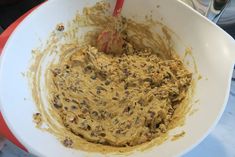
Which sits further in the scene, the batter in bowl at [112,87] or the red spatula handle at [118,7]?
the red spatula handle at [118,7]

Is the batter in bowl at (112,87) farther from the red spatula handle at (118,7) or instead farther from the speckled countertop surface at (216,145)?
the speckled countertop surface at (216,145)

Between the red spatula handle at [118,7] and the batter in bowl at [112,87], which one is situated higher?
the red spatula handle at [118,7]

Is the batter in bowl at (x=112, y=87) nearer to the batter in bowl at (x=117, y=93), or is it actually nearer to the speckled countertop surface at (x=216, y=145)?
the batter in bowl at (x=117, y=93)

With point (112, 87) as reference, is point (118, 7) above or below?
above

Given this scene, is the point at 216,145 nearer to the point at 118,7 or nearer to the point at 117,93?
the point at 117,93

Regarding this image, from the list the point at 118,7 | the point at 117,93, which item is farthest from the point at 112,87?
the point at 118,7

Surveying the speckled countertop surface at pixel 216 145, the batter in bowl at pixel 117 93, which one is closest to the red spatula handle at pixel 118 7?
the batter in bowl at pixel 117 93

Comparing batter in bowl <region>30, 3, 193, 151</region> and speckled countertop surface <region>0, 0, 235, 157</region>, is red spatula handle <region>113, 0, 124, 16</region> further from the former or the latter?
speckled countertop surface <region>0, 0, 235, 157</region>

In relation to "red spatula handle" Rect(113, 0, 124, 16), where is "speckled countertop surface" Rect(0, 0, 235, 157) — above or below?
below

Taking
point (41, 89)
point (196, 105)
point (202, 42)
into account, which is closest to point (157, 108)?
point (196, 105)

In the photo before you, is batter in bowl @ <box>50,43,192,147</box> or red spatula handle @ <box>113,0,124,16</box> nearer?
batter in bowl @ <box>50,43,192,147</box>

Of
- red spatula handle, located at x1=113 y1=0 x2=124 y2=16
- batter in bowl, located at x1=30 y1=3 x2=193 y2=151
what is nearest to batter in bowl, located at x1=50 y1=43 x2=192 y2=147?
batter in bowl, located at x1=30 y1=3 x2=193 y2=151
